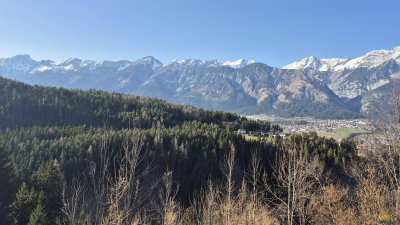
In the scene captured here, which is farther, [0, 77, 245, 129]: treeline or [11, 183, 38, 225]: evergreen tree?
[0, 77, 245, 129]: treeline

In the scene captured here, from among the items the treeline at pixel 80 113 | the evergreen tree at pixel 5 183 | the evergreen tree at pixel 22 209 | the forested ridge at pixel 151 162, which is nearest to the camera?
the evergreen tree at pixel 22 209

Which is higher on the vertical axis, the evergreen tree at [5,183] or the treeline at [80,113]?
the treeline at [80,113]

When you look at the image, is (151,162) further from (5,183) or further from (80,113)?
(80,113)

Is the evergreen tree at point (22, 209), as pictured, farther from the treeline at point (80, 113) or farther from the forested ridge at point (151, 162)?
the treeline at point (80, 113)

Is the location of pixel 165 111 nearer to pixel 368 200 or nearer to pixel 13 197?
pixel 13 197

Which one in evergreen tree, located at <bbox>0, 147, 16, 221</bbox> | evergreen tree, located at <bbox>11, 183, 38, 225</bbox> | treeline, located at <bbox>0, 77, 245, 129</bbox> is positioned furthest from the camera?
treeline, located at <bbox>0, 77, 245, 129</bbox>

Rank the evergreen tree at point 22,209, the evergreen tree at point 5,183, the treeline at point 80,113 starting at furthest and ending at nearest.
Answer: the treeline at point 80,113 → the evergreen tree at point 5,183 → the evergreen tree at point 22,209

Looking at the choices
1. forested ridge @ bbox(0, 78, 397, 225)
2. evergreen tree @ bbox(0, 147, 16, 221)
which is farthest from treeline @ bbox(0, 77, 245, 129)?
evergreen tree @ bbox(0, 147, 16, 221)

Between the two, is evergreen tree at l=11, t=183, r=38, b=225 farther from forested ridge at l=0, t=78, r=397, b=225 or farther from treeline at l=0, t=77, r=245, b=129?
treeline at l=0, t=77, r=245, b=129

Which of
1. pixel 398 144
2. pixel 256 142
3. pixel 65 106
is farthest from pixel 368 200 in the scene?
pixel 65 106

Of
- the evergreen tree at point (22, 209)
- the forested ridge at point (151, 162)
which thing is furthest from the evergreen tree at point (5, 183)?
the evergreen tree at point (22, 209)

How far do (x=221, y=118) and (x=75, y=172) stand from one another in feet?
344

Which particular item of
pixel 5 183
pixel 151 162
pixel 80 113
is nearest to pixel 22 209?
pixel 5 183

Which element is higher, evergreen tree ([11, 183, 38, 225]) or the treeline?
the treeline
